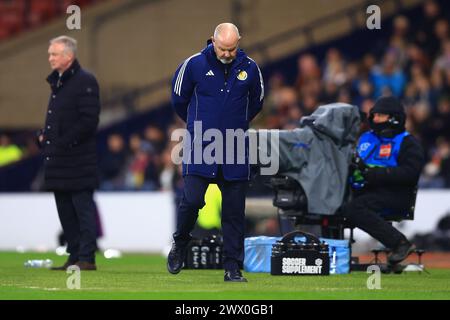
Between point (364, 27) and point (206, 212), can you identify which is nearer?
point (206, 212)

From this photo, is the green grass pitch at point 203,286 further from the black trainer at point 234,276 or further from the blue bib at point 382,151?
the blue bib at point 382,151

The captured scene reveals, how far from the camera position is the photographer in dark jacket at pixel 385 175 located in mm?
13492

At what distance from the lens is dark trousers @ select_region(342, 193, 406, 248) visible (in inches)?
530

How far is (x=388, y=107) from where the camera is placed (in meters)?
13.9

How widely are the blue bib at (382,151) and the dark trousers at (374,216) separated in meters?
0.36

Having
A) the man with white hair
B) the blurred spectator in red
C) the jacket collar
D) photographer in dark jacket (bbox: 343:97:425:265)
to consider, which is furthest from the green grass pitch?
the blurred spectator in red

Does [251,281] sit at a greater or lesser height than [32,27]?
lesser

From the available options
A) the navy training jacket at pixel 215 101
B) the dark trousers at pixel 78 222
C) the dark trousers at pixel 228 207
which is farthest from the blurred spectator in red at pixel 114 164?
the navy training jacket at pixel 215 101

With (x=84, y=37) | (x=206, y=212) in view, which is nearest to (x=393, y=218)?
(x=206, y=212)

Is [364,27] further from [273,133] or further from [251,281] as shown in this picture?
[251,281]

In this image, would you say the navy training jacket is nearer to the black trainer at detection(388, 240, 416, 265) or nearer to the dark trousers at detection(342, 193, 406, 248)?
the dark trousers at detection(342, 193, 406, 248)

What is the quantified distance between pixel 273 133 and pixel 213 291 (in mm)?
3335
